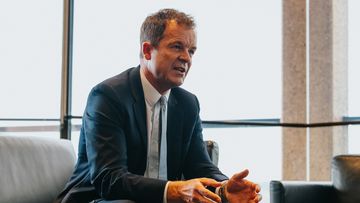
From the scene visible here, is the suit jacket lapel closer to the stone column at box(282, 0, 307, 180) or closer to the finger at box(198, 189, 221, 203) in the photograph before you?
the finger at box(198, 189, 221, 203)

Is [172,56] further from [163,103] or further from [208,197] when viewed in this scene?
[208,197]

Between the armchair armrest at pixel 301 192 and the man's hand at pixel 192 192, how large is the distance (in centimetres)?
52

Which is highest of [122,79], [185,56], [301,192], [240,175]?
[185,56]

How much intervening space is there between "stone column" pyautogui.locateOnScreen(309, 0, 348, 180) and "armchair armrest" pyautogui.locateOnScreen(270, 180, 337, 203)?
111 cm

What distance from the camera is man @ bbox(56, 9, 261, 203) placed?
210cm

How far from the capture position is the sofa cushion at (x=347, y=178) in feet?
8.54

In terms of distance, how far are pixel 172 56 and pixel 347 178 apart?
102 centimetres

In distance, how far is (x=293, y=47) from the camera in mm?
3879

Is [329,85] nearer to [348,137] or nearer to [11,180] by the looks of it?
[348,137]

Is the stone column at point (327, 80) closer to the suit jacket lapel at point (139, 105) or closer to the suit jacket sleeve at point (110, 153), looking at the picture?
the suit jacket lapel at point (139, 105)

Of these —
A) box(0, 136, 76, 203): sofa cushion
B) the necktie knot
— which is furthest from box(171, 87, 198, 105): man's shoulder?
box(0, 136, 76, 203): sofa cushion

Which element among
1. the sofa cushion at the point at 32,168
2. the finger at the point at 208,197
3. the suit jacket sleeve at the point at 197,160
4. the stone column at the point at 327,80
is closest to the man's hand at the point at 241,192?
the finger at the point at 208,197

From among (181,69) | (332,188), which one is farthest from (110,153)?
(332,188)

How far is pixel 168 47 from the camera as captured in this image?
2383mm
